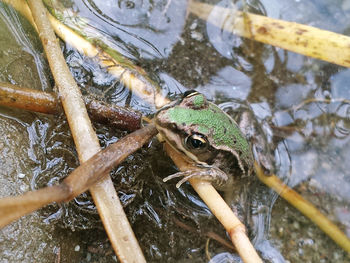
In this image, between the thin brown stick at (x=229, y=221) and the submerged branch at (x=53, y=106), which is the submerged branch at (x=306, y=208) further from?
the submerged branch at (x=53, y=106)

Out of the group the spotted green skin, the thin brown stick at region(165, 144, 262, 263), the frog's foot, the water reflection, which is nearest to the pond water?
the water reflection

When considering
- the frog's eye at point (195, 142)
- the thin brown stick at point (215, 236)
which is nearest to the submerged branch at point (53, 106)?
the frog's eye at point (195, 142)

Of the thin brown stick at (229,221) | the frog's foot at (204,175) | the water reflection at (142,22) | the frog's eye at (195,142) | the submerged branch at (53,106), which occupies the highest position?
→ the water reflection at (142,22)

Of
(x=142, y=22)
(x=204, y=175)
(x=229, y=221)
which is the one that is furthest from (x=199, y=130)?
(x=142, y=22)

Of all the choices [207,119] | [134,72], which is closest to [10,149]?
[134,72]

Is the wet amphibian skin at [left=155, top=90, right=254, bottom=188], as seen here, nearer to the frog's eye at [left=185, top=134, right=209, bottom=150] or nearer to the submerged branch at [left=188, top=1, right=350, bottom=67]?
the frog's eye at [left=185, top=134, right=209, bottom=150]

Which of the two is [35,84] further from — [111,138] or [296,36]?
[296,36]
